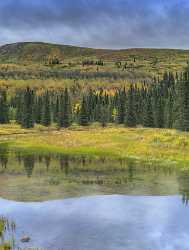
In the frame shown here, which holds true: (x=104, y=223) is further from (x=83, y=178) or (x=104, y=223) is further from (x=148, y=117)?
(x=148, y=117)

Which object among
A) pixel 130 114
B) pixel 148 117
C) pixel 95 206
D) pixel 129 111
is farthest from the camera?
pixel 130 114

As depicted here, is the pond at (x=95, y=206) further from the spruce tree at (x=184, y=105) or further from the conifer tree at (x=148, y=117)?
the conifer tree at (x=148, y=117)

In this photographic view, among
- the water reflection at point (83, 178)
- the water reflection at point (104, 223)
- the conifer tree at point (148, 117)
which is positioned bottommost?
the water reflection at point (83, 178)

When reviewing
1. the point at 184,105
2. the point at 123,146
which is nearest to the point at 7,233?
the point at 123,146

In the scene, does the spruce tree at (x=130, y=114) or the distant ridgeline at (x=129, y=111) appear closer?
the distant ridgeline at (x=129, y=111)

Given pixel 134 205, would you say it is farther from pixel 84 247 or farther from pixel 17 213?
pixel 84 247

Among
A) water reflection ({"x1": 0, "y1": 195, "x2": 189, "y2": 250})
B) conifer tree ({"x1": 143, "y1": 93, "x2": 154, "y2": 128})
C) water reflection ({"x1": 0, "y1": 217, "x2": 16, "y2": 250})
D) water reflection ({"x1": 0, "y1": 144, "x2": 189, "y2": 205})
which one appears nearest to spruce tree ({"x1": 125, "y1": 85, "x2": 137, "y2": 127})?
conifer tree ({"x1": 143, "y1": 93, "x2": 154, "y2": 128})

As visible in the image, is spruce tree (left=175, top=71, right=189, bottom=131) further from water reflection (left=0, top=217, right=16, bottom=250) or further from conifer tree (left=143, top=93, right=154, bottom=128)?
water reflection (left=0, top=217, right=16, bottom=250)

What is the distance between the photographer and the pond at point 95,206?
68.1 ft

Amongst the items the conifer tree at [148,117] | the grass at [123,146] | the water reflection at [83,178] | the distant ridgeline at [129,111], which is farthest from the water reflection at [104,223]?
the conifer tree at [148,117]

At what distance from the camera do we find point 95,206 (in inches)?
1130

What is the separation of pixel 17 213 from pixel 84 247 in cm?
806

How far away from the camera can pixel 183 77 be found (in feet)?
315

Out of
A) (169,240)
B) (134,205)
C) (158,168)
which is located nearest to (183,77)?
(158,168)
